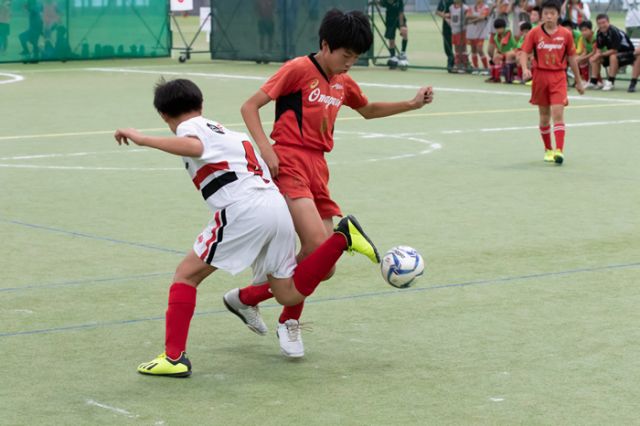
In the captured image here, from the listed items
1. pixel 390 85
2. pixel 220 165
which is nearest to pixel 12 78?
pixel 390 85

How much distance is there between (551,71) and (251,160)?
368 inches

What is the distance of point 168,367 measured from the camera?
6.62 meters

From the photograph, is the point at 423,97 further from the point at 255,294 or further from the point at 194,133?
the point at 194,133

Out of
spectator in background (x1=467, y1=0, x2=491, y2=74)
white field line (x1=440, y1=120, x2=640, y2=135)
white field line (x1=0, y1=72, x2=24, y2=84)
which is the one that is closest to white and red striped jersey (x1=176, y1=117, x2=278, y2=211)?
white field line (x1=440, y1=120, x2=640, y2=135)

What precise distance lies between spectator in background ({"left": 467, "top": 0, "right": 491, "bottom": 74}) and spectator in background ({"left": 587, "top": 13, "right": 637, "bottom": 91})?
4.76 metres

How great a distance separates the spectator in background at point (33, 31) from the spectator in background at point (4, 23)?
1.33 feet

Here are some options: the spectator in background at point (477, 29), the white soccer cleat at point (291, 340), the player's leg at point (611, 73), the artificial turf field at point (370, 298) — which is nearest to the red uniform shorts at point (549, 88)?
the artificial turf field at point (370, 298)

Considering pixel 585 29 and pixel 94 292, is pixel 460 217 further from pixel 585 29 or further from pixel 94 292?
pixel 585 29

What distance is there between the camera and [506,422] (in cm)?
591

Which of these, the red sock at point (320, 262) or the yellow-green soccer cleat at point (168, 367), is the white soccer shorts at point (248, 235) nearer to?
the red sock at point (320, 262)

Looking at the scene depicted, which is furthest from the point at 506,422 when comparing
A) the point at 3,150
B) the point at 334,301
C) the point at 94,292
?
the point at 3,150

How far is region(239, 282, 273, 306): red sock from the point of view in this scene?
7.28 metres

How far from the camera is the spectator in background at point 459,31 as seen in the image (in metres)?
31.3

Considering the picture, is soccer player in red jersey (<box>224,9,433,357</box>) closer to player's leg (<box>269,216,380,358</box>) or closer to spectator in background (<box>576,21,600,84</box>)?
player's leg (<box>269,216,380,358</box>)
